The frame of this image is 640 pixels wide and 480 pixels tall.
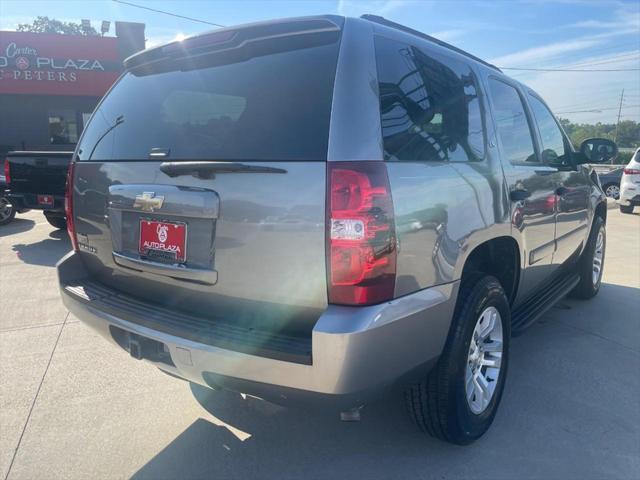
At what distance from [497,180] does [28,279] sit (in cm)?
524

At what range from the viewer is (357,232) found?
1881 millimetres

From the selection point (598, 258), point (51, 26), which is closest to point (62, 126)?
point (598, 258)

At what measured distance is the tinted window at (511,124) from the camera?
10.1 ft

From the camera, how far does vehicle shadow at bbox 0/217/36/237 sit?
8.94 m

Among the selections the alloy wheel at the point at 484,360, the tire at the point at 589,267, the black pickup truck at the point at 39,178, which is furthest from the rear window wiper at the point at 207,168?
the black pickup truck at the point at 39,178

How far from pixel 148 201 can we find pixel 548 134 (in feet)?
10.3

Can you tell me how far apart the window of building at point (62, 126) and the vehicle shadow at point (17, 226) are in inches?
432

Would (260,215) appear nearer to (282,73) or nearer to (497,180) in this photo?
(282,73)

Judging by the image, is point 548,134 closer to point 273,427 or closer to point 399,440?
point 399,440

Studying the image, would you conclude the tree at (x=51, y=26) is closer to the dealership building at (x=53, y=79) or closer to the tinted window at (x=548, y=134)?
the dealership building at (x=53, y=79)

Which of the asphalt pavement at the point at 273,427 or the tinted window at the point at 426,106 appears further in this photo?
the asphalt pavement at the point at 273,427

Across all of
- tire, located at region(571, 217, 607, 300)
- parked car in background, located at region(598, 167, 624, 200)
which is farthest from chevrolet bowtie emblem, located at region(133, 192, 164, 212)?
parked car in background, located at region(598, 167, 624, 200)

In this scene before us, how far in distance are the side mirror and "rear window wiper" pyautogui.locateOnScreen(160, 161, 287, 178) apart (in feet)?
11.9

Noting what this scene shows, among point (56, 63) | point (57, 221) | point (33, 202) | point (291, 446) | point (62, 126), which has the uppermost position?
point (56, 63)
